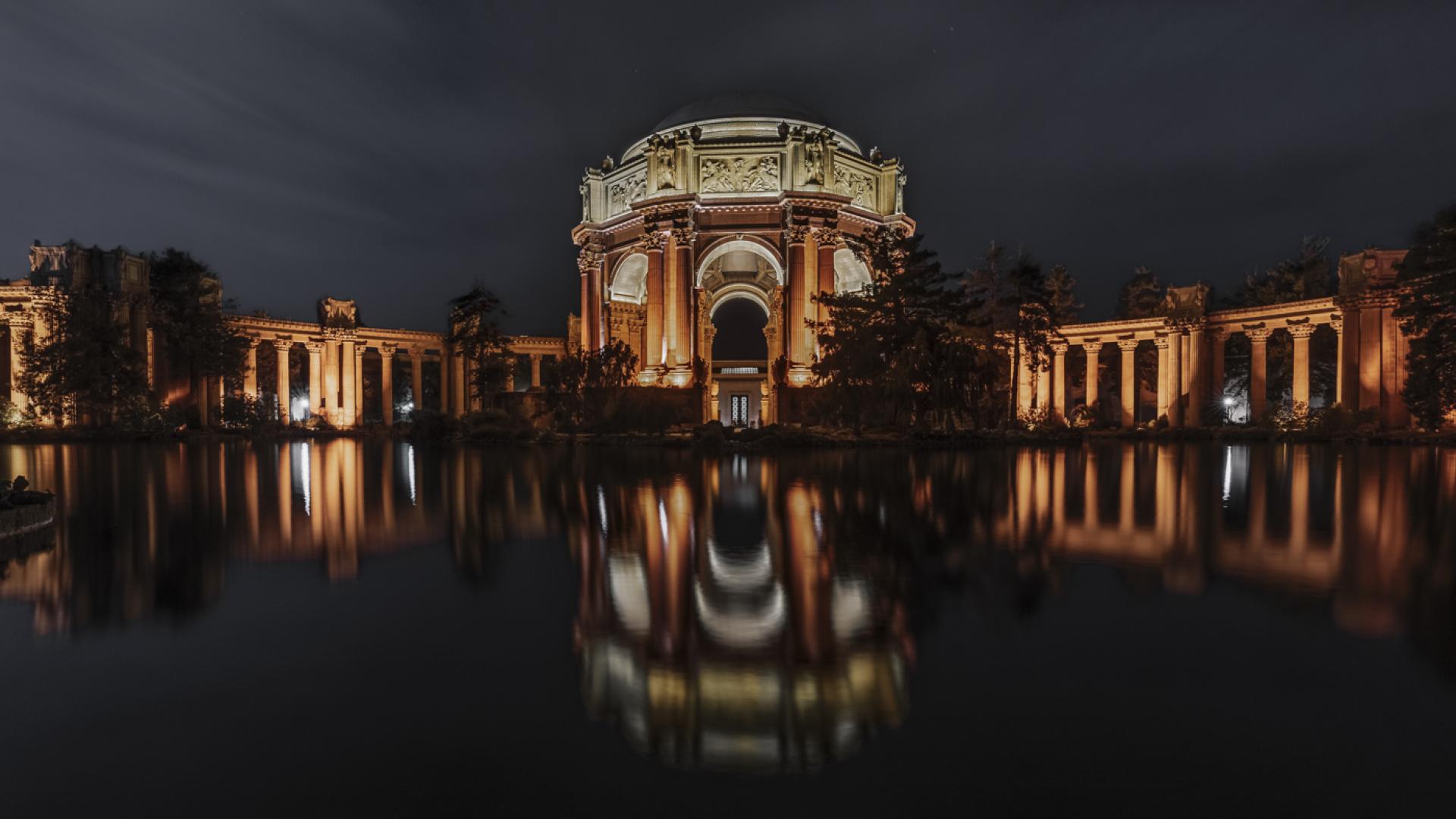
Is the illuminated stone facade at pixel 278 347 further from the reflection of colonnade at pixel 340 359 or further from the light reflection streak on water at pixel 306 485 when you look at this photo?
the light reflection streak on water at pixel 306 485

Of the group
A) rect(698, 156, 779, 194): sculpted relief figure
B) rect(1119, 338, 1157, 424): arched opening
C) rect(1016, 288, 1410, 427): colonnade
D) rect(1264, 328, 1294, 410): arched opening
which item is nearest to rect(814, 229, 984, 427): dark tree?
rect(698, 156, 779, 194): sculpted relief figure

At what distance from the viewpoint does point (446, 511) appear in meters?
9.35

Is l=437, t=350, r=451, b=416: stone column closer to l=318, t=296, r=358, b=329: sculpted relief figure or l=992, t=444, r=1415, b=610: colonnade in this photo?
l=318, t=296, r=358, b=329: sculpted relief figure

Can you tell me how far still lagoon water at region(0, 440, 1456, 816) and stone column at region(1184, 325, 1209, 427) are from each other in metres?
36.2

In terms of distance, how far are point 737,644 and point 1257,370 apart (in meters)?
45.7

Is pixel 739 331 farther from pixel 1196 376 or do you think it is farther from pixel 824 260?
pixel 1196 376

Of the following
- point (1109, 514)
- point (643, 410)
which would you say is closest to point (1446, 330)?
point (1109, 514)

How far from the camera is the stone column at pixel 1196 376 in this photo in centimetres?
3966

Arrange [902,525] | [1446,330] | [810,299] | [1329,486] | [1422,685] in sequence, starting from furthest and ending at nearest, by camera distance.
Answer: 1. [810,299]
2. [1446,330]
3. [1329,486]
4. [902,525]
5. [1422,685]

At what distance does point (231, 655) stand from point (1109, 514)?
30.4 feet

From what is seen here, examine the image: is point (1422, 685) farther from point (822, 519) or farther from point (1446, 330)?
point (1446, 330)

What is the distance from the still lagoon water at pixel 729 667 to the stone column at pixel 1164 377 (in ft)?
120

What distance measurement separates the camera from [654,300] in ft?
118

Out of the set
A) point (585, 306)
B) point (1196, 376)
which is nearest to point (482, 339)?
point (585, 306)
